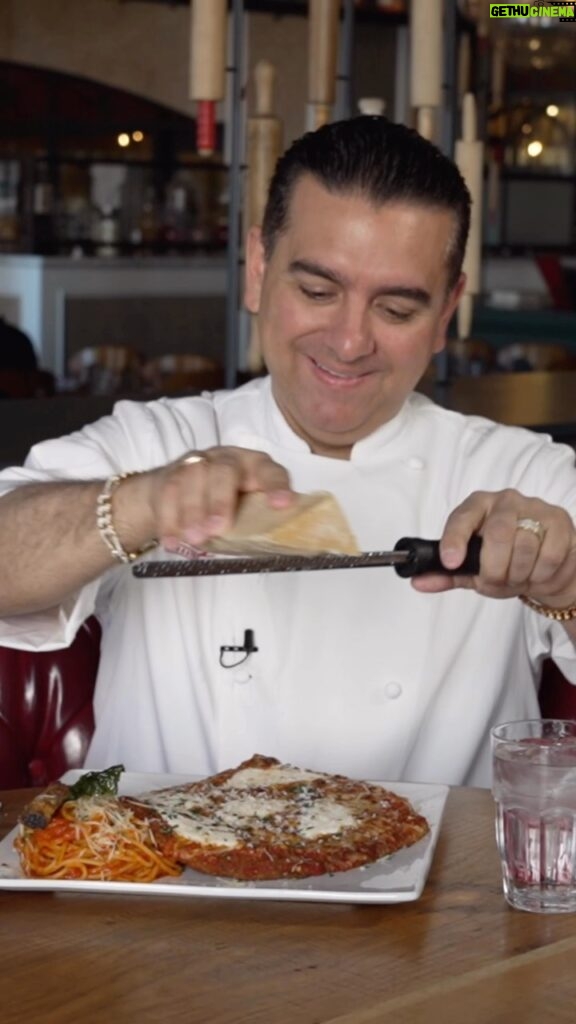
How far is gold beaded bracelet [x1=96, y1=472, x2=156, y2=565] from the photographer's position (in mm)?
1554

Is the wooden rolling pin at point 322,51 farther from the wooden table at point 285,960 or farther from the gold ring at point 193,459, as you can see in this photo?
the wooden table at point 285,960

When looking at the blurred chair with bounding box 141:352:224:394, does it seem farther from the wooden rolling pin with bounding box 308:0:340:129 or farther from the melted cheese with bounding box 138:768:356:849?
→ the melted cheese with bounding box 138:768:356:849

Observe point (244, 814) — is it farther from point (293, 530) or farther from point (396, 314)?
point (396, 314)

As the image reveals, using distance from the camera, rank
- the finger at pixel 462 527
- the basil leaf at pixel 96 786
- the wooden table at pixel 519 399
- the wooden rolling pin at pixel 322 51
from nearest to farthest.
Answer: the basil leaf at pixel 96 786 → the finger at pixel 462 527 → the wooden rolling pin at pixel 322 51 → the wooden table at pixel 519 399

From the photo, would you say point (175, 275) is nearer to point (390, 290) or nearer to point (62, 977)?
point (390, 290)

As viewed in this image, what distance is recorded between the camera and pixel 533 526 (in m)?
1.56

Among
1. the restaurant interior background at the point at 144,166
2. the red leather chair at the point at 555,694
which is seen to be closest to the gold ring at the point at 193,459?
the red leather chair at the point at 555,694

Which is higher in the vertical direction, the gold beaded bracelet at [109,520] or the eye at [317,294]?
the eye at [317,294]

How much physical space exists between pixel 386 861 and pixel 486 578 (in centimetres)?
30

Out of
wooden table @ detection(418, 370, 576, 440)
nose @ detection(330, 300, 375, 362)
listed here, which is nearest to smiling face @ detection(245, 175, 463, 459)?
nose @ detection(330, 300, 375, 362)

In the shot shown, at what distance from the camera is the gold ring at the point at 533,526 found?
155 cm

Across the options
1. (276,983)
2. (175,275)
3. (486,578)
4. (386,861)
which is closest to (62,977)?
(276,983)

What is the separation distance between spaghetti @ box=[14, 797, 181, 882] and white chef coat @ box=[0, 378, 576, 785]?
57 cm

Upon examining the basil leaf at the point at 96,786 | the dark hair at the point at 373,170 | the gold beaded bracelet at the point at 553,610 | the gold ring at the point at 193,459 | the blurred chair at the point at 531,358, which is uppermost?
the dark hair at the point at 373,170
